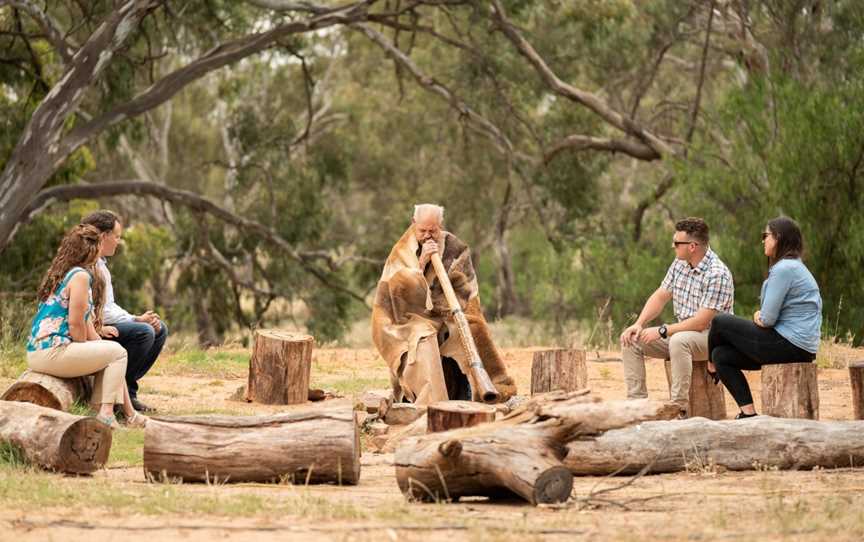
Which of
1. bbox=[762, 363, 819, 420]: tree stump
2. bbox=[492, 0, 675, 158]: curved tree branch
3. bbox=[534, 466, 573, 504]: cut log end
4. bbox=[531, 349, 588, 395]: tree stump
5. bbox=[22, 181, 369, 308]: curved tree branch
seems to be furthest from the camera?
bbox=[492, 0, 675, 158]: curved tree branch

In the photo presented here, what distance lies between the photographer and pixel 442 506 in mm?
5605

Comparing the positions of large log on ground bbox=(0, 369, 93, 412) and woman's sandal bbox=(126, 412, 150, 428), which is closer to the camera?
large log on ground bbox=(0, 369, 93, 412)

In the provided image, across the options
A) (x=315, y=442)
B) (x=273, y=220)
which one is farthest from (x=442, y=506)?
(x=273, y=220)

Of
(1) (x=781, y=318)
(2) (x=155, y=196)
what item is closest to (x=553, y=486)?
(1) (x=781, y=318)

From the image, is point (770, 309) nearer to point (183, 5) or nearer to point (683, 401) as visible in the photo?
point (683, 401)

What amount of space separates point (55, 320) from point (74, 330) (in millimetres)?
148

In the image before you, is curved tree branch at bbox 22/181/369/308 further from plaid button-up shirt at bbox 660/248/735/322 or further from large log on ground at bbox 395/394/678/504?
large log on ground at bbox 395/394/678/504

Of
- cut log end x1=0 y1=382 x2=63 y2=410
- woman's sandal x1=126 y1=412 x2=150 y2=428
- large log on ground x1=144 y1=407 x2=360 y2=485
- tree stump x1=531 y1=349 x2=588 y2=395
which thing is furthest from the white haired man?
large log on ground x1=144 y1=407 x2=360 y2=485

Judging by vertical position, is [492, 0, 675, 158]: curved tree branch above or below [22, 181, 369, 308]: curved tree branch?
above

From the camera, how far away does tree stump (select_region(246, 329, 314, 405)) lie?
10.2 metres

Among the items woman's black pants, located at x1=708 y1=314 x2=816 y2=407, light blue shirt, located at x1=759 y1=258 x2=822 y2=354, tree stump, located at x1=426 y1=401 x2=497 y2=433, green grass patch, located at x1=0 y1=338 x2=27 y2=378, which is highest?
light blue shirt, located at x1=759 y1=258 x2=822 y2=354

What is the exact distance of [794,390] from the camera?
7.73m

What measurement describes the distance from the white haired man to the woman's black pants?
1730mm

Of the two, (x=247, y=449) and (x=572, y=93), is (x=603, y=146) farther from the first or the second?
(x=247, y=449)
